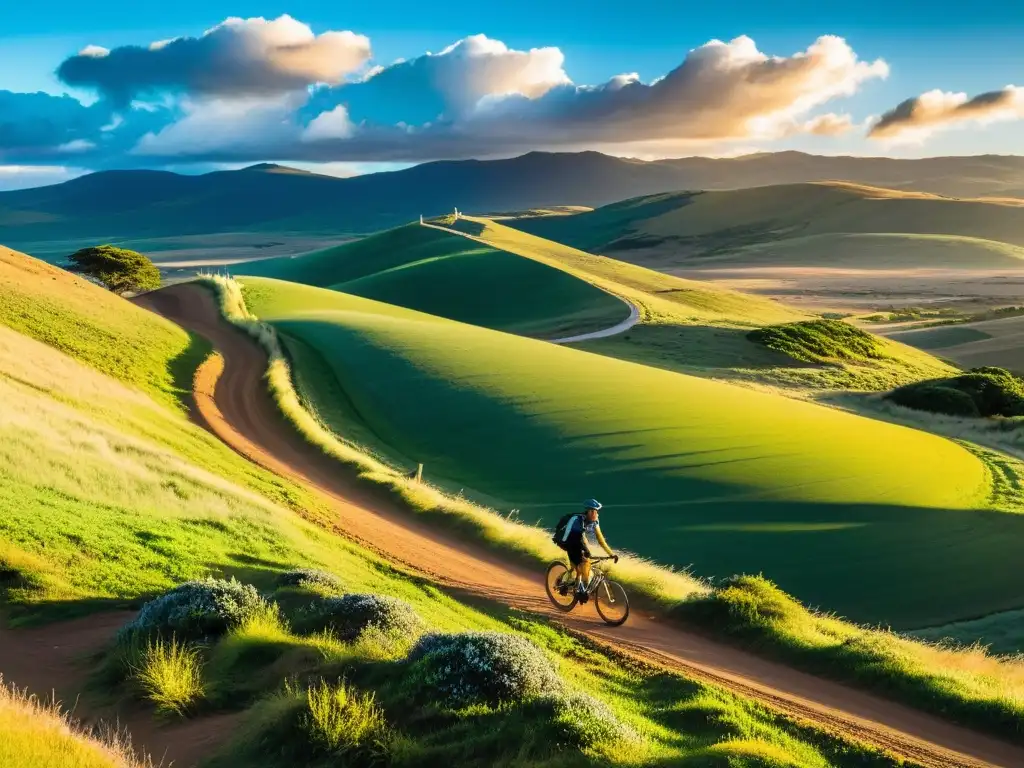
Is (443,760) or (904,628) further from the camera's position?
(904,628)

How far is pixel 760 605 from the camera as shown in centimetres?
1477

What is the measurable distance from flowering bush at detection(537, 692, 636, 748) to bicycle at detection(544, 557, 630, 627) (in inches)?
250

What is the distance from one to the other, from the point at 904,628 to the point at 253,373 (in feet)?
85.2

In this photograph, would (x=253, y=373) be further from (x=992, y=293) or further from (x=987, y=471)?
(x=992, y=293)

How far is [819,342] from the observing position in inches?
2185

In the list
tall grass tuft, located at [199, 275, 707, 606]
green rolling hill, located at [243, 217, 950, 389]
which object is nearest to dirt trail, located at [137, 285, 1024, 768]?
tall grass tuft, located at [199, 275, 707, 606]

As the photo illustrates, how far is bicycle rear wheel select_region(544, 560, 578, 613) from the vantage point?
14805mm

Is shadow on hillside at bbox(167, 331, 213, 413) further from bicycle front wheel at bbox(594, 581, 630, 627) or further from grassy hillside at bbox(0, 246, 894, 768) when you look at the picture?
bicycle front wheel at bbox(594, 581, 630, 627)

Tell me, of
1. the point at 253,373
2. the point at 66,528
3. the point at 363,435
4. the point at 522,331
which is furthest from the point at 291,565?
the point at 522,331

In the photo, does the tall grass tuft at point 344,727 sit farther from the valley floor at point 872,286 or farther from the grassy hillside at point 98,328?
the valley floor at point 872,286

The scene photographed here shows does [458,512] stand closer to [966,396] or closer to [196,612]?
[196,612]

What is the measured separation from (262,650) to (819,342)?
169 ft

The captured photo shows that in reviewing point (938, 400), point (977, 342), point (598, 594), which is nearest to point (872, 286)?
point (977, 342)

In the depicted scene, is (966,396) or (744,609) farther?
(966,396)
